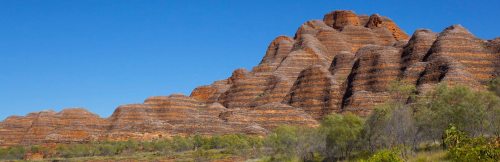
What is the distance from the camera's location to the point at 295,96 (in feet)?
519

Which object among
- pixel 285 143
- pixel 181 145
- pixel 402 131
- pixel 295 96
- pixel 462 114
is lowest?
pixel 402 131

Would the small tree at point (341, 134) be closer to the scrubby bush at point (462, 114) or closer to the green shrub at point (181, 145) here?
the scrubby bush at point (462, 114)

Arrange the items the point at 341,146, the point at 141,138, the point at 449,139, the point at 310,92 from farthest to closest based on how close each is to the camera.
A: the point at 310,92 → the point at 141,138 → the point at 341,146 → the point at 449,139

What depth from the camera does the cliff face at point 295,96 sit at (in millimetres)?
131250

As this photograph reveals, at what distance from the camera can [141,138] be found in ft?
466

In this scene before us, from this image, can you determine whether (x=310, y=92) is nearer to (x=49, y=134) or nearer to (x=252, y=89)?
(x=252, y=89)

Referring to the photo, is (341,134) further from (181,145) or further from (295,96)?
(295,96)

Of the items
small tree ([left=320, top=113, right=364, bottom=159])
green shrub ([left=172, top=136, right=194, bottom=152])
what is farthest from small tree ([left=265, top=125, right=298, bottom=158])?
green shrub ([left=172, top=136, right=194, bottom=152])

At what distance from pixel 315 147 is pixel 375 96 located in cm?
6884

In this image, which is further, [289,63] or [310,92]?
[289,63]

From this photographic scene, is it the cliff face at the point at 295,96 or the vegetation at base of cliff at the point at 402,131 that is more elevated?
the cliff face at the point at 295,96

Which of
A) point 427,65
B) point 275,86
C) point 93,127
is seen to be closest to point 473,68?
point 427,65

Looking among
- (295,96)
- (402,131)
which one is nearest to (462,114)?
(402,131)

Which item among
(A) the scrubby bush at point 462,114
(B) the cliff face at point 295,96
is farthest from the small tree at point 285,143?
(B) the cliff face at point 295,96
